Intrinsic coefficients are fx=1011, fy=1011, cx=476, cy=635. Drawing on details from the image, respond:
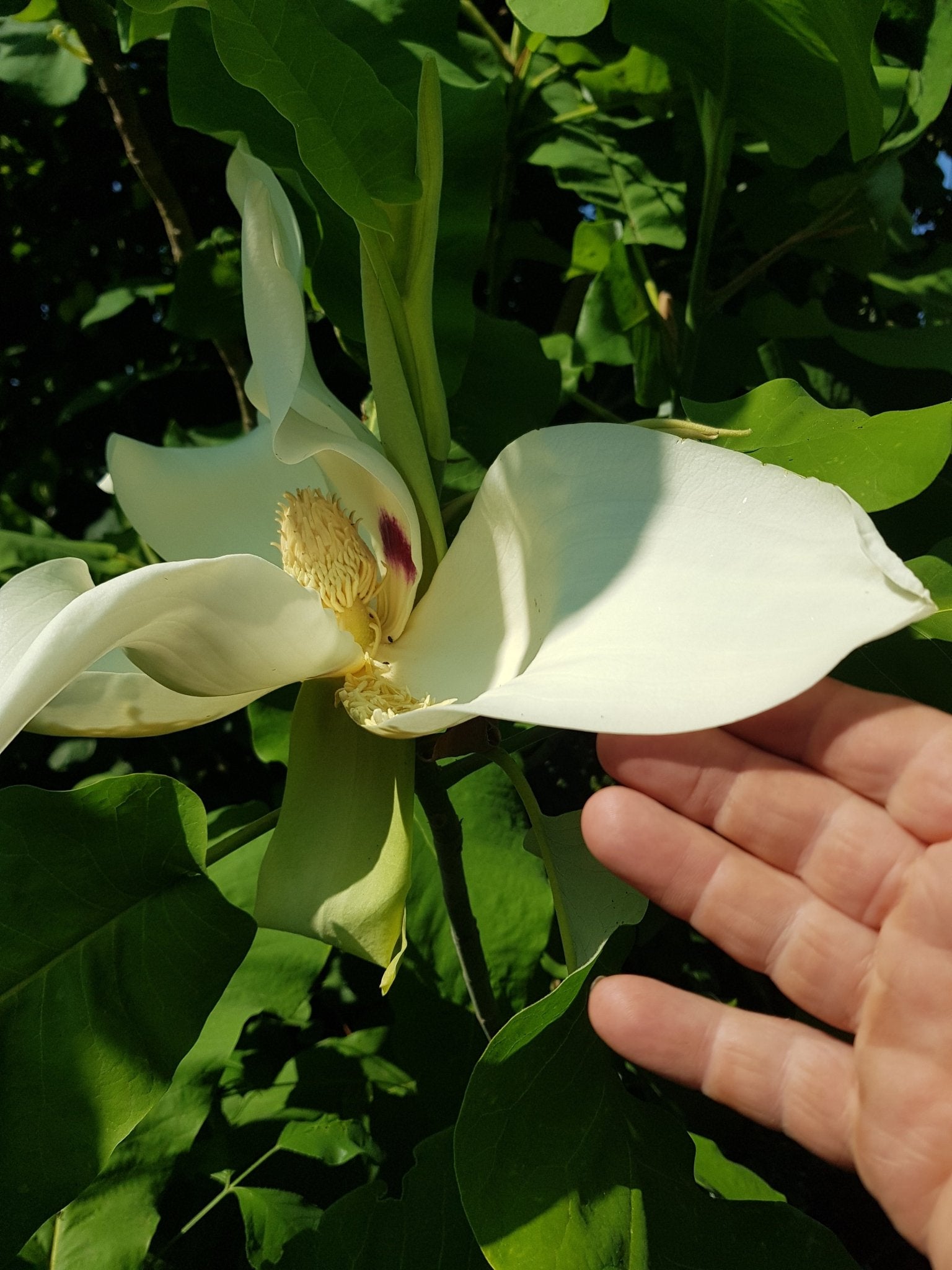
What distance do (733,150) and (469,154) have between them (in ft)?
1.61

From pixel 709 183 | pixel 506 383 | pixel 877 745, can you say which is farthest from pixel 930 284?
pixel 877 745

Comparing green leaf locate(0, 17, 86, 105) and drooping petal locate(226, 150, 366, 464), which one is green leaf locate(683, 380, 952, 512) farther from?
green leaf locate(0, 17, 86, 105)

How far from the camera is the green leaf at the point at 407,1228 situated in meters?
0.94

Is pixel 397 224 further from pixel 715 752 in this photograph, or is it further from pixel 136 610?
pixel 715 752

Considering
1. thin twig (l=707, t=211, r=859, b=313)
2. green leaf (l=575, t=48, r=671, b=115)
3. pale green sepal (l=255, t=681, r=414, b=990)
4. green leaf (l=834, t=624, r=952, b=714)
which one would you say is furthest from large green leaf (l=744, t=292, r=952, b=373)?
pale green sepal (l=255, t=681, r=414, b=990)

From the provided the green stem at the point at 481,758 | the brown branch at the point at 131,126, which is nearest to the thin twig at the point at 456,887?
the green stem at the point at 481,758

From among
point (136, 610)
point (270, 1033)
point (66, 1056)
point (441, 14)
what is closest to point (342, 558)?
point (136, 610)

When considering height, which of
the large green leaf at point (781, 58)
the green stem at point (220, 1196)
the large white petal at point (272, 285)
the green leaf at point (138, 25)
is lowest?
the green stem at point (220, 1196)

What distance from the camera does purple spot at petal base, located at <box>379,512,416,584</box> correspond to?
3.10 ft

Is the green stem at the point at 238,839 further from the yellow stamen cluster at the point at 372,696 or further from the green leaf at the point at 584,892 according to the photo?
the green leaf at the point at 584,892

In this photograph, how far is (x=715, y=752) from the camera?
86 centimetres

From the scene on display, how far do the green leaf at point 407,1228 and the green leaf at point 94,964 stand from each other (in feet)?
0.82

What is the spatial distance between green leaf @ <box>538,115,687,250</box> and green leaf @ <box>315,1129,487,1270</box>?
3.83ft

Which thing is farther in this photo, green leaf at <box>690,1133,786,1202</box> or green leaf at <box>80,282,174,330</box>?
green leaf at <box>80,282,174,330</box>
